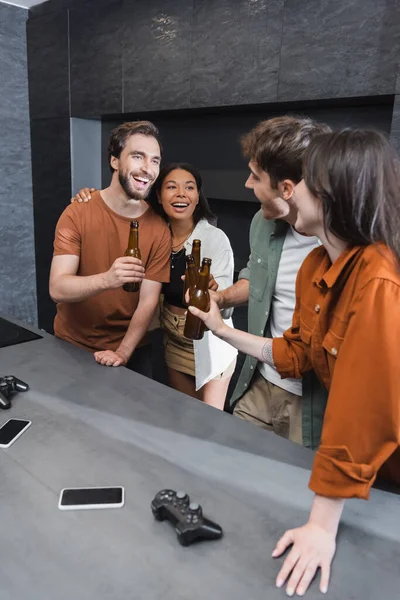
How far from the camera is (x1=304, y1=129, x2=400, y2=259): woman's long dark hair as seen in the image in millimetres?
893

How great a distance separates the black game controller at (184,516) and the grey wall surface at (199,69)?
1.78 meters

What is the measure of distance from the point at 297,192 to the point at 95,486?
729mm

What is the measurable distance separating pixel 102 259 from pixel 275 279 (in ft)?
2.39

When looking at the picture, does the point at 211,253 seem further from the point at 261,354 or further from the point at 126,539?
the point at 126,539

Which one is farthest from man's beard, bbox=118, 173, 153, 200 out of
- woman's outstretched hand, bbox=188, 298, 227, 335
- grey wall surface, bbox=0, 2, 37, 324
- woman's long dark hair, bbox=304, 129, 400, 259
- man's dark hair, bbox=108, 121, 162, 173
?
grey wall surface, bbox=0, 2, 37, 324

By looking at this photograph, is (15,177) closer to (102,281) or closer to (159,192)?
(159,192)

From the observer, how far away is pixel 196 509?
0.93 metres

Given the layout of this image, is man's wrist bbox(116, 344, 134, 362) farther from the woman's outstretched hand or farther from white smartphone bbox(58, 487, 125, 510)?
white smartphone bbox(58, 487, 125, 510)

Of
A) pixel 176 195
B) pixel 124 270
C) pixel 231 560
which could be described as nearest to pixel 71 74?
pixel 176 195

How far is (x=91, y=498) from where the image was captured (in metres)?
1.01

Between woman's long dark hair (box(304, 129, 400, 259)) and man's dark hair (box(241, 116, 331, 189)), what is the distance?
512mm

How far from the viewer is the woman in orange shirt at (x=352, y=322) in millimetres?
824

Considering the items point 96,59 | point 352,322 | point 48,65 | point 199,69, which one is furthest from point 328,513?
point 48,65

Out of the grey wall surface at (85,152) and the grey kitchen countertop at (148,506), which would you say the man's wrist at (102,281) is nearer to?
the grey kitchen countertop at (148,506)
